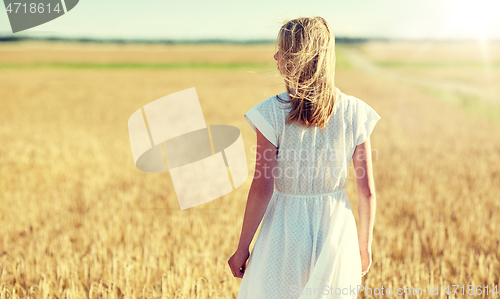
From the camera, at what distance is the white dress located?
5.01 feet

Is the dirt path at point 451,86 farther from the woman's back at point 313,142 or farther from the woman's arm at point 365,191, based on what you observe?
the woman's back at point 313,142

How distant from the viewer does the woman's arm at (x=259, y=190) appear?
1510mm

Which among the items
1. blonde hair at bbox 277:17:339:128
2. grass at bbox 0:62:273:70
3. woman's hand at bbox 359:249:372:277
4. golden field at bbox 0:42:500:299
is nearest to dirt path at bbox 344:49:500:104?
golden field at bbox 0:42:500:299

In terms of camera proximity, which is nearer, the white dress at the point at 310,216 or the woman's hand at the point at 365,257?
the white dress at the point at 310,216

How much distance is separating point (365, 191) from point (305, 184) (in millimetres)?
285

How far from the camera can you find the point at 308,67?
1.44 metres

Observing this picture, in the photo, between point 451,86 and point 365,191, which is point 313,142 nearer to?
point 365,191

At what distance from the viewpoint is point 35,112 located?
13.5 metres

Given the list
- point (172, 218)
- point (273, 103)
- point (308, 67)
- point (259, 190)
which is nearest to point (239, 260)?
point (259, 190)

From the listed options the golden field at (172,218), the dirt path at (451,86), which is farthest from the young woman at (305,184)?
the dirt path at (451,86)

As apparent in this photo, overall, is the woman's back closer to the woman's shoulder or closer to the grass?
the woman's shoulder

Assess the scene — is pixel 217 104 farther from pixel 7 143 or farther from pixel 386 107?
pixel 7 143

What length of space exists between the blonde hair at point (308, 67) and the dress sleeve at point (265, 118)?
7cm

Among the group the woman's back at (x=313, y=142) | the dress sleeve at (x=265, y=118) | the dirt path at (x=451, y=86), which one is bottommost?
the dirt path at (x=451, y=86)
